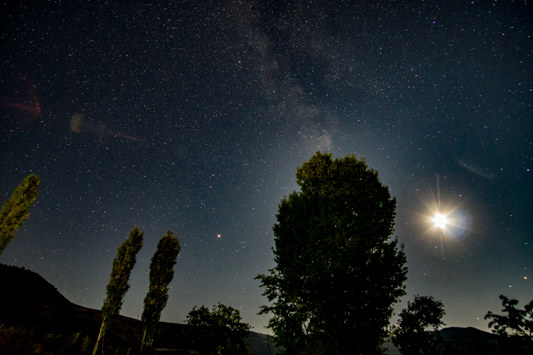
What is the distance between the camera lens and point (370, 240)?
40.6ft

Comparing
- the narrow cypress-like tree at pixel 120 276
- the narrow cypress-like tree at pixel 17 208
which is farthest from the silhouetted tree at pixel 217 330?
the narrow cypress-like tree at pixel 17 208

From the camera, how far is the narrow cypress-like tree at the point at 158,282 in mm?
21922

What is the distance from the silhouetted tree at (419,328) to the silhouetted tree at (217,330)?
13.2 m

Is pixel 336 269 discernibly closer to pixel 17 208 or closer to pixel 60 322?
pixel 17 208

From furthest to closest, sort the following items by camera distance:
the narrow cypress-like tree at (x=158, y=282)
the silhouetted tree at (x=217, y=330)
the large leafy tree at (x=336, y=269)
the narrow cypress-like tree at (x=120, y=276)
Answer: the narrow cypress-like tree at (x=158, y=282)
the narrow cypress-like tree at (x=120, y=276)
the silhouetted tree at (x=217, y=330)
the large leafy tree at (x=336, y=269)

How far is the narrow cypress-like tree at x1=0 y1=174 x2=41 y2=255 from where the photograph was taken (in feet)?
54.6

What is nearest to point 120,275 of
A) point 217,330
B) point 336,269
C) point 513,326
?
point 217,330

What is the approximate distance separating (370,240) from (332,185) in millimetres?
4103

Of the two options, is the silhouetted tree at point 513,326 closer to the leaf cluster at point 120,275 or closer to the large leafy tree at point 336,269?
the large leafy tree at point 336,269

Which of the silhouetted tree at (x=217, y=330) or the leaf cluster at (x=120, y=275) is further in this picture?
the leaf cluster at (x=120, y=275)

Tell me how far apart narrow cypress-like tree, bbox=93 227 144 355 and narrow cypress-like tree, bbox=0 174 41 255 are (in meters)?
8.11

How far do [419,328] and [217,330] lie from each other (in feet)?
65.5

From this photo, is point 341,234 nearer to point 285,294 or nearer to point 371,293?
point 371,293

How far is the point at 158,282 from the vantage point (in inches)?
959
